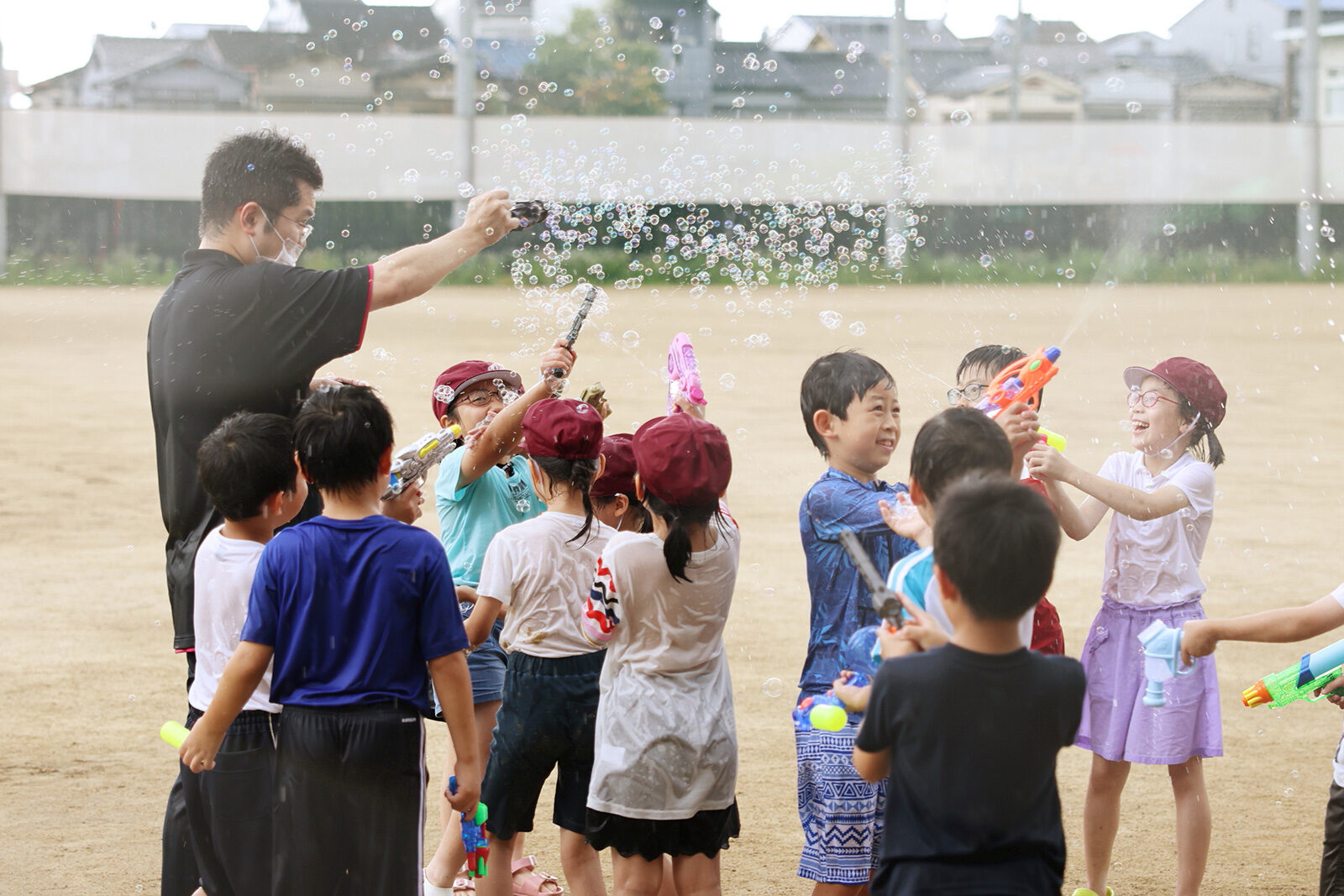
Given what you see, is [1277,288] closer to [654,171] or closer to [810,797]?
[654,171]

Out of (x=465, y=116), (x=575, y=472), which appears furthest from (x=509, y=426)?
(x=465, y=116)

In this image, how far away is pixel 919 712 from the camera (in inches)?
68.2

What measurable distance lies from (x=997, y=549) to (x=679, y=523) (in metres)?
0.77

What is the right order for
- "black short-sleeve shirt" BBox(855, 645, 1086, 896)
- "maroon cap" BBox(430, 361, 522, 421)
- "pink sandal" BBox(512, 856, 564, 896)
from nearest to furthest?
"black short-sleeve shirt" BBox(855, 645, 1086, 896) → "pink sandal" BBox(512, 856, 564, 896) → "maroon cap" BBox(430, 361, 522, 421)

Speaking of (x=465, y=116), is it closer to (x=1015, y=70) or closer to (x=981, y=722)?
(x=1015, y=70)

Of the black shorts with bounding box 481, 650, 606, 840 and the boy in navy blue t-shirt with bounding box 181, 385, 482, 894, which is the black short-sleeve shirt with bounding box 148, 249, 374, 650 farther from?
the black shorts with bounding box 481, 650, 606, 840

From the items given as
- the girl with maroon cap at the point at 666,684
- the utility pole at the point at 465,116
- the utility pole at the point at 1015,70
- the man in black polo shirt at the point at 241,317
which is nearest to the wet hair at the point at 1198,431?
the girl with maroon cap at the point at 666,684

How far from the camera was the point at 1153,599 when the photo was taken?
303 cm

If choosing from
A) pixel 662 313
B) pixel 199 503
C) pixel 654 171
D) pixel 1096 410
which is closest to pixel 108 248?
pixel 654 171

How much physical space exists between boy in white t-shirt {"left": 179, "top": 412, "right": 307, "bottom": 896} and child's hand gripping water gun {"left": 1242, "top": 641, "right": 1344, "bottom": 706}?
1769mm

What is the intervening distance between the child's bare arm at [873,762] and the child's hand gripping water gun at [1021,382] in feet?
3.04

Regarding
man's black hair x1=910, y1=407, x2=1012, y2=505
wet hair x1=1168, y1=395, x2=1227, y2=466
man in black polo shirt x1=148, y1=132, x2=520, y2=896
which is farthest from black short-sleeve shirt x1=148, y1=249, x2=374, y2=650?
wet hair x1=1168, y1=395, x2=1227, y2=466

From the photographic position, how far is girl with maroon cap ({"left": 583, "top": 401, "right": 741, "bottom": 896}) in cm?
239

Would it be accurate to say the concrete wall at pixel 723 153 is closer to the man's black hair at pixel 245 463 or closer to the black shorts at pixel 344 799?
the man's black hair at pixel 245 463
